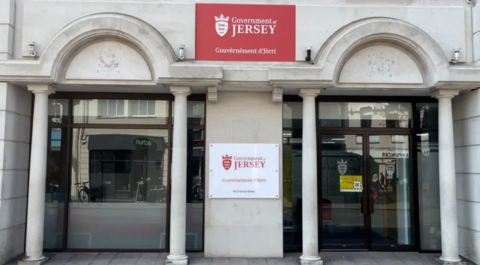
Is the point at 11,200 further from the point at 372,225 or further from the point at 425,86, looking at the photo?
the point at 425,86

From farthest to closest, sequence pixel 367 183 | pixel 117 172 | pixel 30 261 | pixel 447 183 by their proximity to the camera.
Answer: pixel 367 183 → pixel 117 172 → pixel 447 183 → pixel 30 261

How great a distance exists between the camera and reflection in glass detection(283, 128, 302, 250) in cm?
862

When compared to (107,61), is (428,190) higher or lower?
lower

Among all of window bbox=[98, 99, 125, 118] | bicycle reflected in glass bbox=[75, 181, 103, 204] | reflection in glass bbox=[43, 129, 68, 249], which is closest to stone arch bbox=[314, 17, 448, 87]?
window bbox=[98, 99, 125, 118]

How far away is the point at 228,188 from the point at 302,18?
369 centimetres

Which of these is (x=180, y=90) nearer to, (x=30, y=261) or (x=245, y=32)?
(x=245, y=32)

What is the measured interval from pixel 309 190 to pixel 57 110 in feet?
18.3

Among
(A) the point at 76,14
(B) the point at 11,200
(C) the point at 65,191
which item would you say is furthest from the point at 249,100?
(B) the point at 11,200

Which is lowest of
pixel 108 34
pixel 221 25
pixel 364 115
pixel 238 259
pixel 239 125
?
pixel 238 259

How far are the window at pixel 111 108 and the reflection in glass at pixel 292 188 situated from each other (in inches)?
140

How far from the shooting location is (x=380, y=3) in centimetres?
802

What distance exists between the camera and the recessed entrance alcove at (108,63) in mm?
7641

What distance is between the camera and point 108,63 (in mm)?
7668

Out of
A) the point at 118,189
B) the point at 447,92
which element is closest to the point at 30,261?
the point at 118,189
